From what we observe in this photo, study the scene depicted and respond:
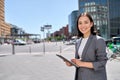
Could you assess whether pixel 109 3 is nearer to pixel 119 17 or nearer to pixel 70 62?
pixel 119 17

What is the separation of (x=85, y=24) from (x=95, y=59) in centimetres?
41

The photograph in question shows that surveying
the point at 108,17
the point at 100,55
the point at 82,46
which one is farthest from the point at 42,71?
the point at 108,17

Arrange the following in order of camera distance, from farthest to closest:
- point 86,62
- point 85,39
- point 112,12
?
point 112,12
point 85,39
point 86,62

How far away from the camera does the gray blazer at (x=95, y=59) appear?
3.03 m

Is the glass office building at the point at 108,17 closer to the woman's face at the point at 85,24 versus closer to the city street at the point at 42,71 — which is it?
the city street at the point at 42,71

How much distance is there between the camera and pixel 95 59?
3.08 metres

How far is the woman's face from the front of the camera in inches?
126

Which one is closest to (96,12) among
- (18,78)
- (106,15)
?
(106,15)

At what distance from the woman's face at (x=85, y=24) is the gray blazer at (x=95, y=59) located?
0.15 m

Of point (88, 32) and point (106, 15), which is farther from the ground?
point (106, 15)

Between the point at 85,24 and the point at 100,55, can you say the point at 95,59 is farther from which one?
the point at 85,24

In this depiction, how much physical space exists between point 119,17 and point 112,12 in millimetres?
3008

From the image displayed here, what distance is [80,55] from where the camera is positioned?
3.16 metres

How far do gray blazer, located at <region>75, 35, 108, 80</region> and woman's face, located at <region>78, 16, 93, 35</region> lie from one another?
0.48 feet
